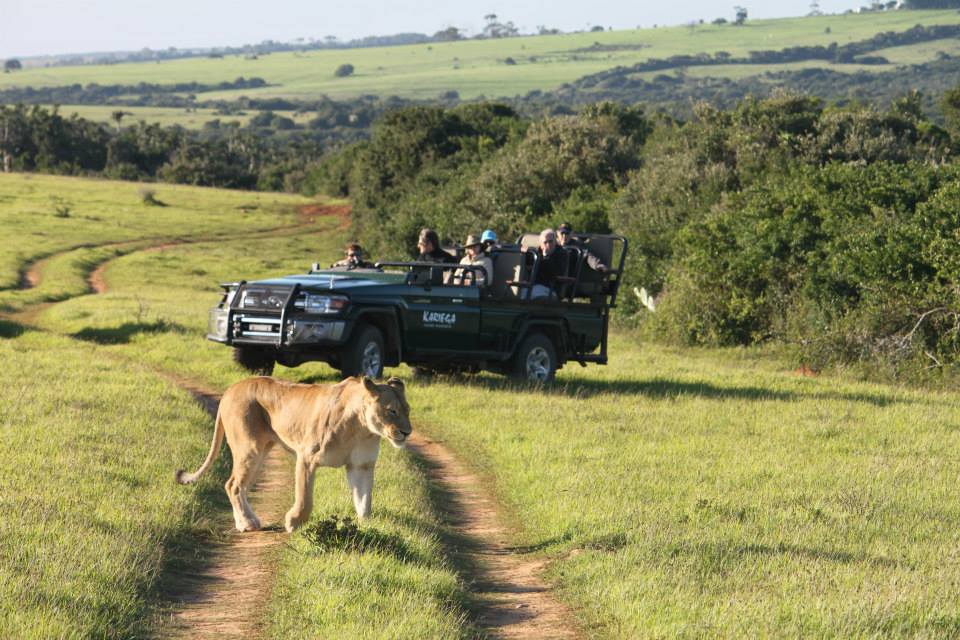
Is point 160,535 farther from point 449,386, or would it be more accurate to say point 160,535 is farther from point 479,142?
point 479,142

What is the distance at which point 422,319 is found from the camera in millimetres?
16422

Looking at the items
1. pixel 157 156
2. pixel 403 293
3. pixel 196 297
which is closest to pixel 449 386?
pixel 403 293

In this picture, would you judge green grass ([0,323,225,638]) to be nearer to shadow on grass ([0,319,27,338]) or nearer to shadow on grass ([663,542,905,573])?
shadow on grass ([663,542,905,573])

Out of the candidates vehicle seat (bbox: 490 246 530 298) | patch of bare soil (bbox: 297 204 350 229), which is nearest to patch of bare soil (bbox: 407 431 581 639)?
vehicle seat (bbox: 490 246 530 298)

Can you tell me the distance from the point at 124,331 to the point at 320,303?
8349mm

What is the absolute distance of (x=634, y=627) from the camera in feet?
23.7

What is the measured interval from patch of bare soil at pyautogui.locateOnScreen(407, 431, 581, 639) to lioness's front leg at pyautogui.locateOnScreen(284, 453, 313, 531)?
3.48 feet

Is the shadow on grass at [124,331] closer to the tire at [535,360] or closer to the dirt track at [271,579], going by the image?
the tire at [535,360]

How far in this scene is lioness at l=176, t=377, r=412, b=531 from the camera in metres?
8.27

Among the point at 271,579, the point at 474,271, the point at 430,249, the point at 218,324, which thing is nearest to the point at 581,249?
the point at 474,271

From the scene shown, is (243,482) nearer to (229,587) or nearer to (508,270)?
(229,587)

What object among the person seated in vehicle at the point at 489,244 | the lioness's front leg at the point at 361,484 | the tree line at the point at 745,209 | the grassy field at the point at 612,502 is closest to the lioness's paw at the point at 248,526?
the grassy field at the point at 612,502

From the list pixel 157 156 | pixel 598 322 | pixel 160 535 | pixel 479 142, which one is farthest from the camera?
pixel 157 156

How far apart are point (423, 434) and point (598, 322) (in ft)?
15.7
